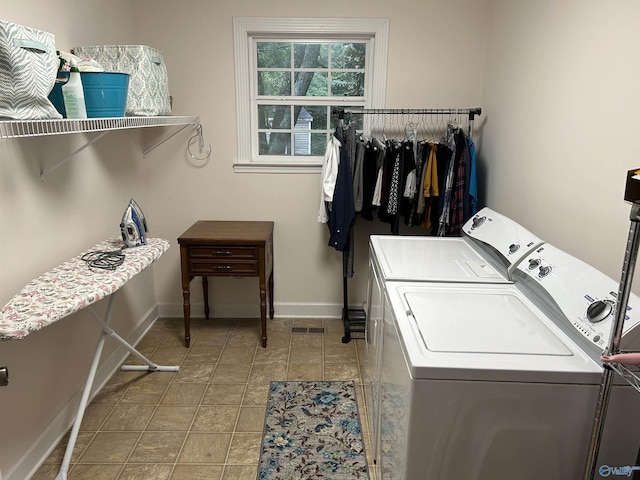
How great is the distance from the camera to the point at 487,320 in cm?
146

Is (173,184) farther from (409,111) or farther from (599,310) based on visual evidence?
(599,310)

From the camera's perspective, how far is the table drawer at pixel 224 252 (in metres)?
2.89

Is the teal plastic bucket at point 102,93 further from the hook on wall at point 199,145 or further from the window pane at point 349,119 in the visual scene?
the window pane at point 349,119

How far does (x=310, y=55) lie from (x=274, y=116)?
0.49m

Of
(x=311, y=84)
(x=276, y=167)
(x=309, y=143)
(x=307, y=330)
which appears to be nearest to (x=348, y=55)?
(x=311, y=84)

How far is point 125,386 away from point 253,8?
250 cm

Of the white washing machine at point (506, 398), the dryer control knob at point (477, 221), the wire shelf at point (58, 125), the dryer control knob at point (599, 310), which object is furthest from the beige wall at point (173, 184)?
the dryer control knob at point (599, 310)

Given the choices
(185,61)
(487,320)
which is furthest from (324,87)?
(487,320)

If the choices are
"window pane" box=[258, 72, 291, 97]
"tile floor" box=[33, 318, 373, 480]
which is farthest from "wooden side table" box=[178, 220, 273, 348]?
"window pane" box=[258, 72, 291, 97]

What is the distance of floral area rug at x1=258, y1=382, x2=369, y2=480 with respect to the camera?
2.00m

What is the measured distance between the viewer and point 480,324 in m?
1.43

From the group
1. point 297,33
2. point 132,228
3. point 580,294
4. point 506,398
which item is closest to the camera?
point 506,398

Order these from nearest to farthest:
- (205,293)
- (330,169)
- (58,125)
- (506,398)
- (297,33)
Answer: (506,398) → (58,125) → (330,169) → (297,33) → (205,293)

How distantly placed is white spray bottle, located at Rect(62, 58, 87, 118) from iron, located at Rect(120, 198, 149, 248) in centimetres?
69
